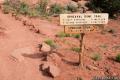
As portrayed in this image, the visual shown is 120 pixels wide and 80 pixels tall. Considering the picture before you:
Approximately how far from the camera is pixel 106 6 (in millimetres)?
15109

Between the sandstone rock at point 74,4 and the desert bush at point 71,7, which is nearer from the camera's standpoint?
the desert bush at point 71,7

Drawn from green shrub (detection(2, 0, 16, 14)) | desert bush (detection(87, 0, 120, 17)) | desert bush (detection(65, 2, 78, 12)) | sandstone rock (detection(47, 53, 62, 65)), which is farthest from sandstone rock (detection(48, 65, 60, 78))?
desert bush (detection(87, 0, 120, 17))

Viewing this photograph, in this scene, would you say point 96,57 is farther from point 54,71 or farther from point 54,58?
point 54,71

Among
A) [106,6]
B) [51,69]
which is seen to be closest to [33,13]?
[106,6]

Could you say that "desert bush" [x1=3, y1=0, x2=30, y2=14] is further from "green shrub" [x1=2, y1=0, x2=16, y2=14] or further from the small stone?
the small stone

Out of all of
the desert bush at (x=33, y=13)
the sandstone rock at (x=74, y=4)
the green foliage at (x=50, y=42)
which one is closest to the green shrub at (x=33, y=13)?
the desert bush at (x=33, y=13)

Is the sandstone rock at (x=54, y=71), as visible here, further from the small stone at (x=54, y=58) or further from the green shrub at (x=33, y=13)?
the green shrub at (x=33, y=13)

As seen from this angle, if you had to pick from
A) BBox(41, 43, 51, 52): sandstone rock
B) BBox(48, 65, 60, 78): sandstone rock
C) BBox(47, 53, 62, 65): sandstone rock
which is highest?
BBox(41, 43, 51, 52): sandstone rock

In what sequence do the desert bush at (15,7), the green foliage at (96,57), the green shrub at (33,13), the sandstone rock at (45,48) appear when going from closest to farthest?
the green foliage at (96,57), the sandstone rock at (45,48), the desert bush at (15,7), the green shrub at (33,13)

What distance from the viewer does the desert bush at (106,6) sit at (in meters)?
14.8

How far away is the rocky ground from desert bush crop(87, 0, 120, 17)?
3718 millimetres

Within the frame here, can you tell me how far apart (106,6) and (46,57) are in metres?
8.01

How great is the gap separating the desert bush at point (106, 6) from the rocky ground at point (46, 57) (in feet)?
12.2

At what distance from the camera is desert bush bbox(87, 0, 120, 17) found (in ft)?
48.5
